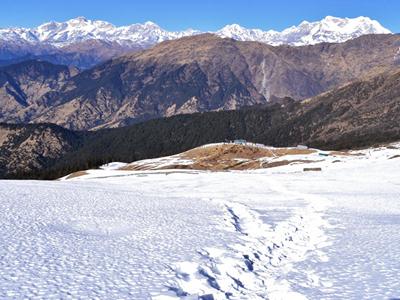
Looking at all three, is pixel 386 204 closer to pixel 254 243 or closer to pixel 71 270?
pixel 254 243

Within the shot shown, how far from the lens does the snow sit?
16078 millimetres

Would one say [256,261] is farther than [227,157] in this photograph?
No

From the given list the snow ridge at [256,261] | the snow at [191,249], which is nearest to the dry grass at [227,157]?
the snow at [191,249]

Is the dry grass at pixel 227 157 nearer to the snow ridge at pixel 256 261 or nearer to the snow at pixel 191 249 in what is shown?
the snow at pixel 191 249

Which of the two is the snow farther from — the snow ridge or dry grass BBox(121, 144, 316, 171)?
dry grass BBox(121, 144, 316, 171)

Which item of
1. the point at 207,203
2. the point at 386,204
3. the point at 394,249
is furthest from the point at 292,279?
the point at 386,204

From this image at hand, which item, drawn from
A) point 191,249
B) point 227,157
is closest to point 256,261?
point 191,249

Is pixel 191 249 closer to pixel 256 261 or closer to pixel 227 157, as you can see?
pixel 256 261

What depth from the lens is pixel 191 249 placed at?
69.8ft

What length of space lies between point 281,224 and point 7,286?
1689cm

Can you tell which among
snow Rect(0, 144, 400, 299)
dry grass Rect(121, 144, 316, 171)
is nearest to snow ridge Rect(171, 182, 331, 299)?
snow Rect(0, 144, 400, 299)

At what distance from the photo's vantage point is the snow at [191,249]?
16.1 meters

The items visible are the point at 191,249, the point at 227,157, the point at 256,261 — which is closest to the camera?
the point at 256,261

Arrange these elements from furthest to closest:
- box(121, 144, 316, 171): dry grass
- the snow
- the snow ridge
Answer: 1. box(121, 144, 316, 171): dry grass
2. the snow ridge
3. the snow
